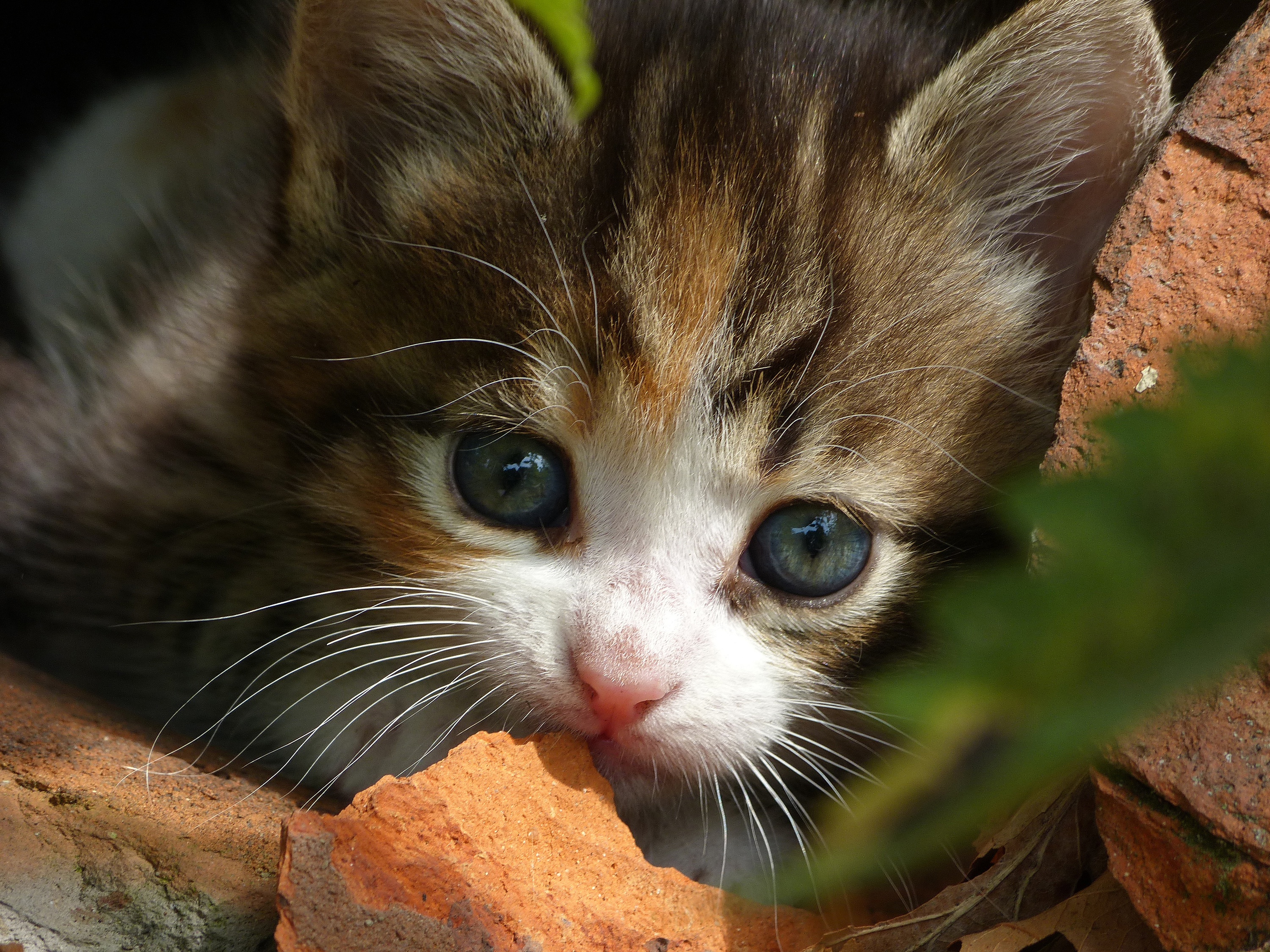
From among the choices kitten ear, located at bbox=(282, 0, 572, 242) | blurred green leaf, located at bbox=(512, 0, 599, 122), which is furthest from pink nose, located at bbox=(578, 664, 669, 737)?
blurred green leaf, located at bbox=(512, 0, 599, 122)

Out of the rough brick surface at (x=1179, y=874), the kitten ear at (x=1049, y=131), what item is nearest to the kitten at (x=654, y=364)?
the kitten ear at (x=1049, y=131)

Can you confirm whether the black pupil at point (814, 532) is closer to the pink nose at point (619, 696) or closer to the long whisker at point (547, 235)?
the pink nose at point (619, 696)

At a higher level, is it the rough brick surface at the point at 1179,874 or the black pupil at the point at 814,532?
the black pupil at the point at 814,532

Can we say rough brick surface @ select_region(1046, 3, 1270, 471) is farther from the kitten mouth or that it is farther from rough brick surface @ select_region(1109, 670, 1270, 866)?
the kitten mouth

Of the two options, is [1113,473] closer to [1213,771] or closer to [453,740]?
[1213,771]

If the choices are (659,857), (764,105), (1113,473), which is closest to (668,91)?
(764,105)

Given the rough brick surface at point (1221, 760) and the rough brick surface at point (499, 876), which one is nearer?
the rough brick surface at point (1221, 760)
